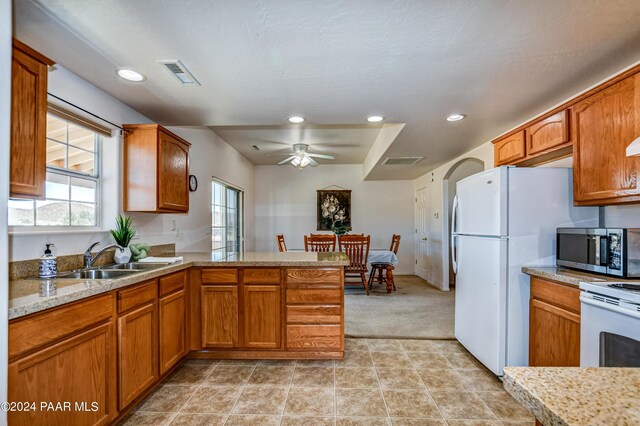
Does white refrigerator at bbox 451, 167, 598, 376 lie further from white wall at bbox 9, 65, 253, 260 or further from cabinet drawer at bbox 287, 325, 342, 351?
white wall at bbox 9, 65, 253, 260

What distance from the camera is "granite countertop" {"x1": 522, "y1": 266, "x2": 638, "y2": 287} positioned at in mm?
1867

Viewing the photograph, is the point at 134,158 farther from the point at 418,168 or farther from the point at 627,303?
the point at 418,168

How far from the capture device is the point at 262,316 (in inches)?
107

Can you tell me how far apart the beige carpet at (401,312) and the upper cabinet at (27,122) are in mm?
2873

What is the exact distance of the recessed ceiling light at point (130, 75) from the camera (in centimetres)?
209

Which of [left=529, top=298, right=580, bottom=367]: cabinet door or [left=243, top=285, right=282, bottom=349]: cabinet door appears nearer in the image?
[left=529, top=298, right=580, bottom=367]: cabinet door

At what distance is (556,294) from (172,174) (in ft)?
10.3

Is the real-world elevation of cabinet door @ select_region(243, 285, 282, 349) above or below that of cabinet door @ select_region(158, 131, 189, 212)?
below

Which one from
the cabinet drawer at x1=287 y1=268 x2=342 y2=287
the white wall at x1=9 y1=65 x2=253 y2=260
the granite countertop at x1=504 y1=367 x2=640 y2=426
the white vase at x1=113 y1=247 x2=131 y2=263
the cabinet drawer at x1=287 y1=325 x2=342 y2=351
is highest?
the white wall at x1=9 y1=65 x2=253 y2=260

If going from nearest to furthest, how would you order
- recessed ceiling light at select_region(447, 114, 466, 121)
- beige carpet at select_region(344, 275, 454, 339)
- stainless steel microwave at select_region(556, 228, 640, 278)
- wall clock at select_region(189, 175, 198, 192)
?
stainless steel microwave at select_region(556, 228, 640, 278)
recessed ceiling light at select_region(447, 114, 466, 121)
beige carpet at select_region(344, 275, 454, 339)
wall clock at select_region(189, 175, 198, 192)

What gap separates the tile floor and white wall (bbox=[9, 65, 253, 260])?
121cm

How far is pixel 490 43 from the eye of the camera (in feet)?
5.68

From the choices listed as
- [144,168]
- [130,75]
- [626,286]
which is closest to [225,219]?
[144,168]

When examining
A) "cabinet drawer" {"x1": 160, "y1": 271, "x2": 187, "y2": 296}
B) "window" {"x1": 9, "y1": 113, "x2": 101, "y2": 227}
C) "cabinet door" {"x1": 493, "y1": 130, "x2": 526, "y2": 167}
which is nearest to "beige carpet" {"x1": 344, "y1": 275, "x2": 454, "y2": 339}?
"cabinet drawer" {"x1": 160, "y1": 271, "x2": 187, "y2": 296}
